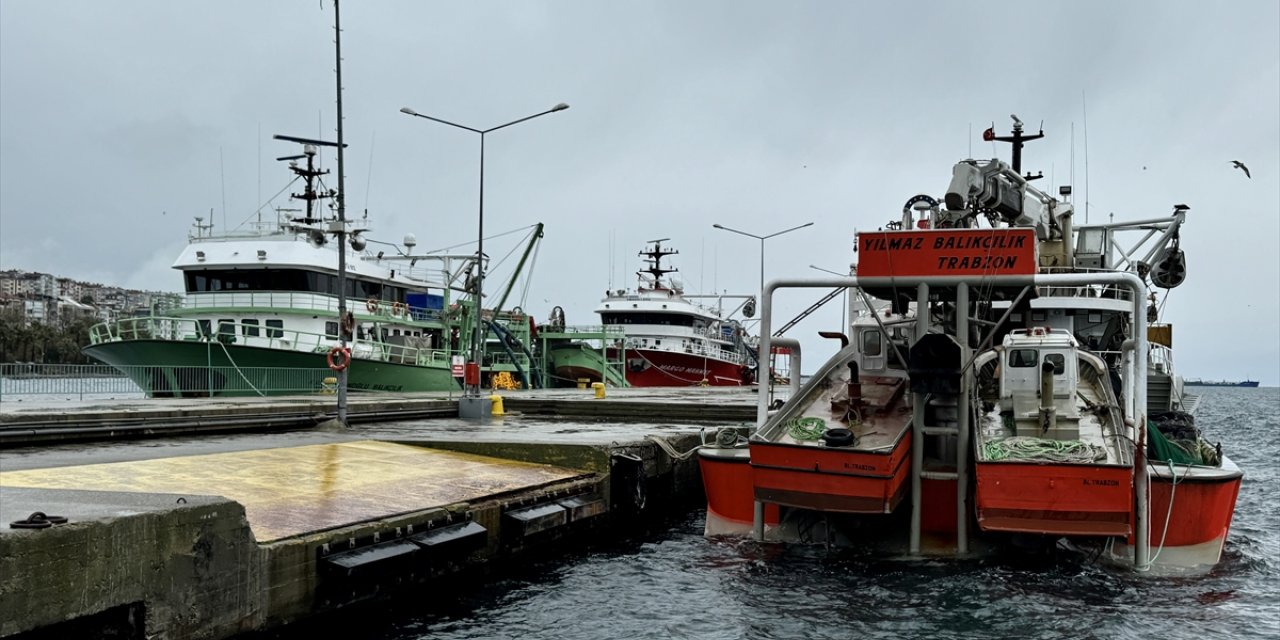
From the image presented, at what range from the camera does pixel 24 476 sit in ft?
33.3

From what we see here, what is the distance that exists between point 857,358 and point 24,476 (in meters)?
11.7

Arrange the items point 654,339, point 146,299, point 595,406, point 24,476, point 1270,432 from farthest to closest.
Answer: point 654,339 < point 1270,432 < point 146,299 < point 595,406 < point 24,476

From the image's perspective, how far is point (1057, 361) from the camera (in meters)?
12.8

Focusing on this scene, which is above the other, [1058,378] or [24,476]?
[1058,378]

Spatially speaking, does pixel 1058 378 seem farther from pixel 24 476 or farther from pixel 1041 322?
pixel 24 476

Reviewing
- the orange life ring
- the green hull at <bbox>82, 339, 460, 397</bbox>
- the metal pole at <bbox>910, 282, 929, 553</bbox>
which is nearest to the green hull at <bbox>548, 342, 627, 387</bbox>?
the green hull at <bbox>82, 339, 460, 397</bbox>

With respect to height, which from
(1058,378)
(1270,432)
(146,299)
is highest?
(146,299)

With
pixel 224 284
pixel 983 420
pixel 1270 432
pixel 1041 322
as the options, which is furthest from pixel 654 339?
pixel 983 420

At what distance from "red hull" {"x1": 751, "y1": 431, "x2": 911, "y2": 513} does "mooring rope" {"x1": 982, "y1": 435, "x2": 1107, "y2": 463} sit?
3.95ft

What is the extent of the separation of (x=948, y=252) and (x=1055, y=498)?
3.95 meters

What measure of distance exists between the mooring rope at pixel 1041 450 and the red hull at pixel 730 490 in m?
3.57

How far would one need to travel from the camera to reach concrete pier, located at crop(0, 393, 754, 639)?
6.83 meters

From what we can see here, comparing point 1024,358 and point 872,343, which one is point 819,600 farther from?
point 872,343

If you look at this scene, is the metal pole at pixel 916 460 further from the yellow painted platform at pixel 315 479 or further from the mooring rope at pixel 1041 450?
the yellow painted platform at pixel 315 479
